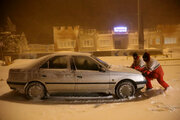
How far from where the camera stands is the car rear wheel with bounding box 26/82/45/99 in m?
5.58

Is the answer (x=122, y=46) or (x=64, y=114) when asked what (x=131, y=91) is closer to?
(x=64, y=114)

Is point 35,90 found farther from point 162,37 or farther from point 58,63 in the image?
point 162,37

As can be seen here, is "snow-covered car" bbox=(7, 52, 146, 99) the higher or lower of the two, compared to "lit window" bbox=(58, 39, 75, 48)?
lower

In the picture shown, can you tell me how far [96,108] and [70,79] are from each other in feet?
4.05

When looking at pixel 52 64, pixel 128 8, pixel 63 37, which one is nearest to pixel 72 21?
pixel 63 37

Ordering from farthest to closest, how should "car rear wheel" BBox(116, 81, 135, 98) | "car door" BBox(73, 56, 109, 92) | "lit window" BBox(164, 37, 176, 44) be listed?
"lit window" BBox(164, 37, 176, 44)
"car rear wheel" BBox(116, 81, 135, 98)
"car door" BBox(73, 56, 109, 92)

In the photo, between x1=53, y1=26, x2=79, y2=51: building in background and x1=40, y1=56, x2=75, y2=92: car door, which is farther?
x1=53, y1=26, x2=79, y2=51: building in background

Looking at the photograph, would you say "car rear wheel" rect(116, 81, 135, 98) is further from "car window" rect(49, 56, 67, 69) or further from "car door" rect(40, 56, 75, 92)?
"car window" rect(49, 56, 67, 69)

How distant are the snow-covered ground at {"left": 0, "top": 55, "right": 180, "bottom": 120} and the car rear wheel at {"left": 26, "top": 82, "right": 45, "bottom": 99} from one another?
0.22m

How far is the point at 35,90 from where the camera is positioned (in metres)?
5.61

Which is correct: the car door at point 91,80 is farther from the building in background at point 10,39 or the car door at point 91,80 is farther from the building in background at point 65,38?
the building in background at point 65,38

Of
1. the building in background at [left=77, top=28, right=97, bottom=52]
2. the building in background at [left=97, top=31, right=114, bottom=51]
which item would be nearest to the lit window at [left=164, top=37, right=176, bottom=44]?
the building in background at [left=97, top=31, right=114, bottom=51]

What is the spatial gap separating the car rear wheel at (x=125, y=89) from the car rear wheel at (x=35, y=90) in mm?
2447

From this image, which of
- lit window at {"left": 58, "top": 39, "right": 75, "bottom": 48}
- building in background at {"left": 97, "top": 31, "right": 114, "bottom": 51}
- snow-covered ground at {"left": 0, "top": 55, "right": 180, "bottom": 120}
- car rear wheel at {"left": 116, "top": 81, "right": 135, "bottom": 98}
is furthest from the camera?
building in background at {"left": 97, "top": 31, "right": 114, "bottom": 51}
